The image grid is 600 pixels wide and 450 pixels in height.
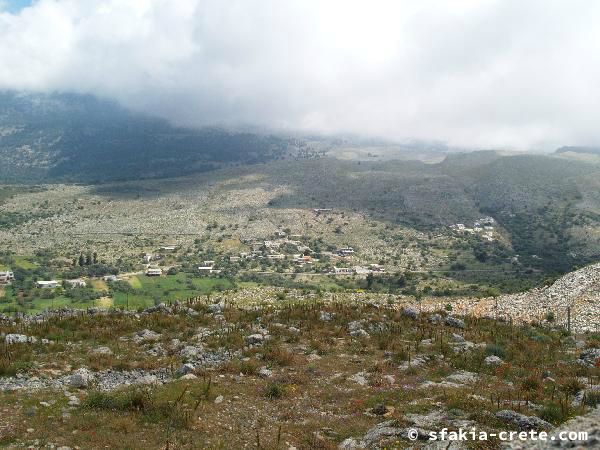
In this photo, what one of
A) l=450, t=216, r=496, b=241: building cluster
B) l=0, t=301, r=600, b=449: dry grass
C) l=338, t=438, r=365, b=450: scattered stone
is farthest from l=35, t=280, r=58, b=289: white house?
l=450, t=216, r=496, b=241: building cluster

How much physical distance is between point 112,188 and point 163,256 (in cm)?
8552

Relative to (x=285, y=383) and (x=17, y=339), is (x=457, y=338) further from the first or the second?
(x=17, y=339)

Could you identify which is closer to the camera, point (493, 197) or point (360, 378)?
point (360, 378)

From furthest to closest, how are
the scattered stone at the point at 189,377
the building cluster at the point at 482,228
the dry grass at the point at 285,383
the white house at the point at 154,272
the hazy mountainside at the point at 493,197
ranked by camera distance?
the building cluster at the point at 482,228, the hazy mountainside at the point at 493,197, the white house at the point at 154,272, the scattered stone at the point at 189,377, the dry grass at the point at 285,383

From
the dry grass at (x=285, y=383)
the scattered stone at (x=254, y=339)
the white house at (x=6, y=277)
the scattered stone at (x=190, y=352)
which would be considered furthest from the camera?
the white house at (x=6, y=277)

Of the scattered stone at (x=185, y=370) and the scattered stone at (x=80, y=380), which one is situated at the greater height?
the scattered stone at (x=80, y=380)

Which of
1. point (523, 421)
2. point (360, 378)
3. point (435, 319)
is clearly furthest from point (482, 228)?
point (523, 421)

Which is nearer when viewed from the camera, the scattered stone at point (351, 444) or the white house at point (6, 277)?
the scattered stone at point (351, 444)

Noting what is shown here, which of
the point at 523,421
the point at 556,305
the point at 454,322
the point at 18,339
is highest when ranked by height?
the point at 523,421

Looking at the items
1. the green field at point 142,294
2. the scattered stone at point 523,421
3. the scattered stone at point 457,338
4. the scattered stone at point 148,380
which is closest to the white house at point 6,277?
the green field at point 142,294

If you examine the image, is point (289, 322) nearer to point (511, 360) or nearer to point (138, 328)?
point (138, 328)

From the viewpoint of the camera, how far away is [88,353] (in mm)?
18609

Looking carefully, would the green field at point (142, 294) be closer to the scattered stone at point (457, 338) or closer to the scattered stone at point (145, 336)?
the scattered stone at point (145, 336)

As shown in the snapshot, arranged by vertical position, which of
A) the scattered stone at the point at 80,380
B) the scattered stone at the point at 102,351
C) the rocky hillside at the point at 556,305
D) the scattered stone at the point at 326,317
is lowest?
the rocky hillside at the point at 556,305
